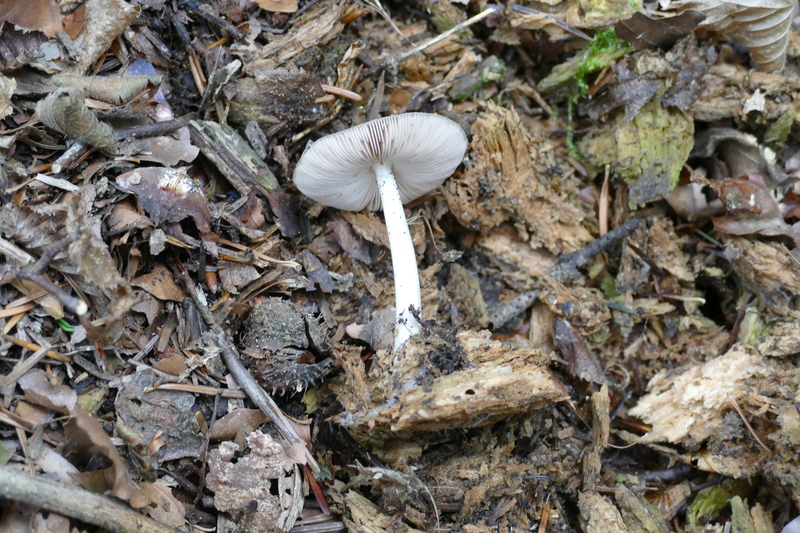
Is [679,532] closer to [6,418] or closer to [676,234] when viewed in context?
[676,234]

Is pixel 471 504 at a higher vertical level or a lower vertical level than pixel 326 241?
lower

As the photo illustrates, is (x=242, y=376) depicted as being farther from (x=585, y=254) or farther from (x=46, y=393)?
(x=585, y=254)

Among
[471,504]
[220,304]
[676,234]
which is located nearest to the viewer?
[471,504]

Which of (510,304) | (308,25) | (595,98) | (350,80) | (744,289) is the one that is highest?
(308,25)

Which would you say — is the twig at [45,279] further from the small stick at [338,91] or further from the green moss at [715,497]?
the green moss at [715,497]

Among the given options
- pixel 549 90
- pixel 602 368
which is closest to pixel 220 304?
pixel 602 368

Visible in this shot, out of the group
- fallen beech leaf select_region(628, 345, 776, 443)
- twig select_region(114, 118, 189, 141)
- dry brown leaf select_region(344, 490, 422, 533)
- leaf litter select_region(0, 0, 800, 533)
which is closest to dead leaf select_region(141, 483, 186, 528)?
leaf litter select_region(0, 0, 800, 533)

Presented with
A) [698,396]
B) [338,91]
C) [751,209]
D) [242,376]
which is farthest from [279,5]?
[698,396]
